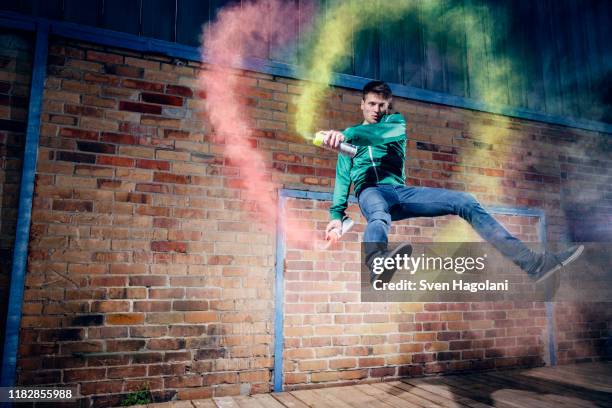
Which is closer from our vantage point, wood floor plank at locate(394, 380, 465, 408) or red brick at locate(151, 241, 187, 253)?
wood floor plank at locate(394, 380, 465, 408)

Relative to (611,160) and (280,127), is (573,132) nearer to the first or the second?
(611,160)

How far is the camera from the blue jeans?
3354 mm

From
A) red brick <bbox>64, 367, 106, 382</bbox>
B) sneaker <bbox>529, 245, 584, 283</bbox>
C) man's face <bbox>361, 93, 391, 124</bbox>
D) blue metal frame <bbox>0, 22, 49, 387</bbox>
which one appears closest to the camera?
blue metal frame <bbox>0, 22, 49, 387</bbox>

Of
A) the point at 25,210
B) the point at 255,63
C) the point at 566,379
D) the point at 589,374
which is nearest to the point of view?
the point at 25,210

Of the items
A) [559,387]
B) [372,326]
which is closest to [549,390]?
[559,387]

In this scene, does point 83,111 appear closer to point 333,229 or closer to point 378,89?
point 333,229

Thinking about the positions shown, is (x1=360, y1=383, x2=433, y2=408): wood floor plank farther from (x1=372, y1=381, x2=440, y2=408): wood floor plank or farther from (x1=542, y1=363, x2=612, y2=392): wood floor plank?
(x1=542, y1=363, x2=612, y2=392): wood floor plank

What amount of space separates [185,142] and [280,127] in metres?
0.86

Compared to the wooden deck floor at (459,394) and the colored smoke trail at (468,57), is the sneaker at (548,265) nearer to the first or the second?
the colored smoke trail at (468,57)

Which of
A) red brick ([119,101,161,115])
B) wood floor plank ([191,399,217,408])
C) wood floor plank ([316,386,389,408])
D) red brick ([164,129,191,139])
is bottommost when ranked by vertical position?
wood floor plank ([191,399,217,408])

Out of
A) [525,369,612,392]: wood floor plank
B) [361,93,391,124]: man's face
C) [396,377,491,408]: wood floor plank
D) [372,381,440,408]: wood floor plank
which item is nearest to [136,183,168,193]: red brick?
[361,93,391,124]: man's face

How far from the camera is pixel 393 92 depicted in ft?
12.7

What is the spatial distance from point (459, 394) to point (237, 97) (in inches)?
Answer: 124

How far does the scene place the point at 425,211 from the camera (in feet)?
12.3
